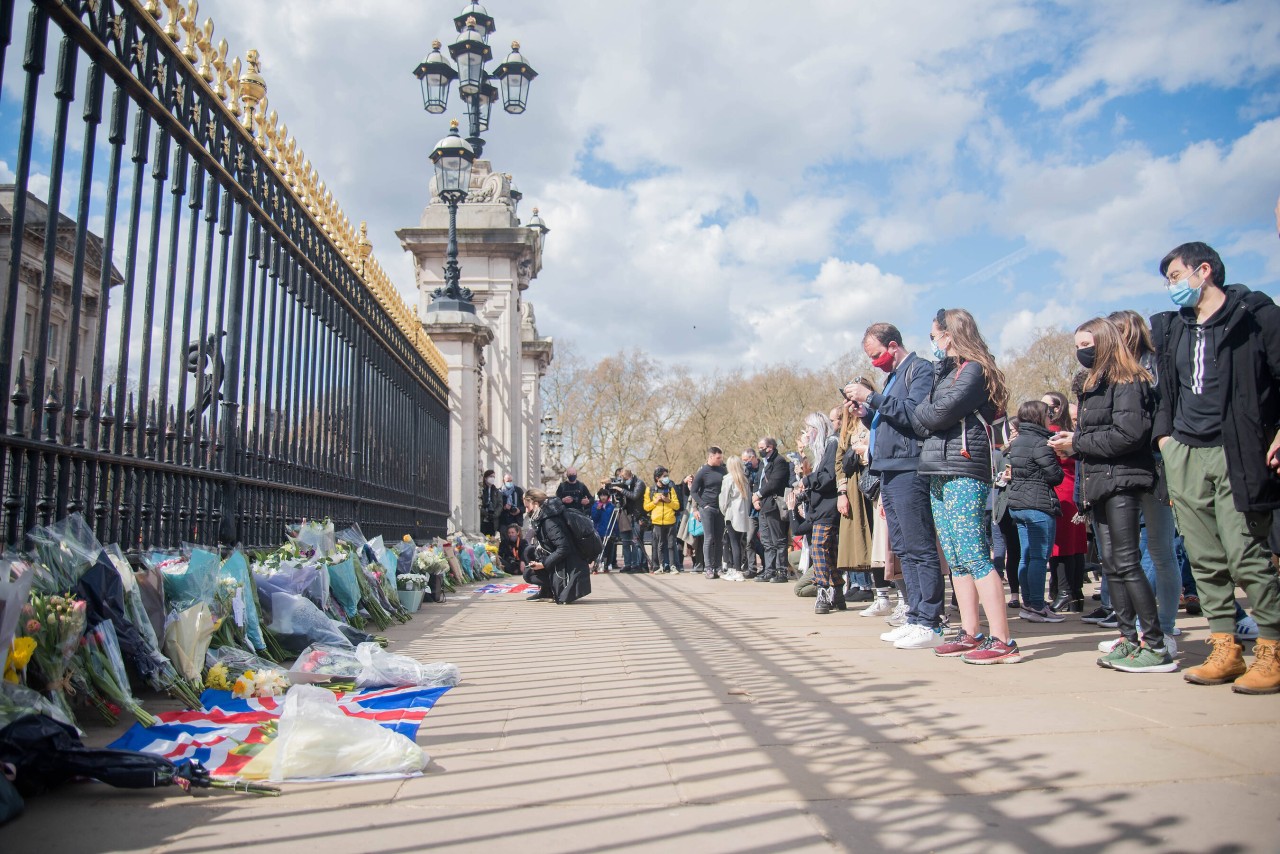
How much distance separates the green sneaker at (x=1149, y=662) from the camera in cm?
475

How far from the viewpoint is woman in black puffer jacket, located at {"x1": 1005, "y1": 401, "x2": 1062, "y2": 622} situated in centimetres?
735

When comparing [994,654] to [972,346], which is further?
[972,346]

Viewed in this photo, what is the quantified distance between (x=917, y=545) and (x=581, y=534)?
4.72 m

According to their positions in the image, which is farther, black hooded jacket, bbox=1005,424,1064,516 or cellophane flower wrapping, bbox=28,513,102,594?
black hooded jacket, bbox=1005,424,1064,516

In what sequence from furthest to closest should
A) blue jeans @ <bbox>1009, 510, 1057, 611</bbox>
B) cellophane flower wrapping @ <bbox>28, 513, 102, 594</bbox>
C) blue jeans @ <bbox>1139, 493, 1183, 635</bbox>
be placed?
1. blue jeans @ <bbox>1009, 510, 1057, 611</bbox>
2. blue jeans @ <bbox>1139, 493, 1183, 635</bbox>
3. cellophane flower wrapping @ <bbox>28, 513, 102, 594</bbox>

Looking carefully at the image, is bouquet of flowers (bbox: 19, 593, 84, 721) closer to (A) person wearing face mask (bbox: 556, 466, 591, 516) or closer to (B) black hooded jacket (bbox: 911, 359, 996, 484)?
(B) black hooded jacket (bbox: 911, 359, 996, 484)

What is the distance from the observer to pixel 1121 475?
4930 mm

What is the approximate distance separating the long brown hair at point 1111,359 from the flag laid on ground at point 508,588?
7857 mm

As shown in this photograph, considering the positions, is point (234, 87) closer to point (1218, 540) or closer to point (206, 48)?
point (206, 48)

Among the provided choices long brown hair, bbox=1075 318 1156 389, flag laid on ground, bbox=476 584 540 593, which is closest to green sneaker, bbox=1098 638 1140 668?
long brown hair, bbox=1075 318 1156 389

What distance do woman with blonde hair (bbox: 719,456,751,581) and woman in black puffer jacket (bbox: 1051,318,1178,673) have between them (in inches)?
344

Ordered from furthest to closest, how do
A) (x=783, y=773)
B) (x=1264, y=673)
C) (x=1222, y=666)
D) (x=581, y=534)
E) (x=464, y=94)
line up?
(x=464, y=94), (x=581, y=534), (x=1222, y=666), (x=1264, y=673), (x=783, y=773)

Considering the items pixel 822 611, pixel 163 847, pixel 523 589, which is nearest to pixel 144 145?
pixel 163 847

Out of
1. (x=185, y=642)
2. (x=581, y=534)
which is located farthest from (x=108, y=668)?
(x=581, y=534)
